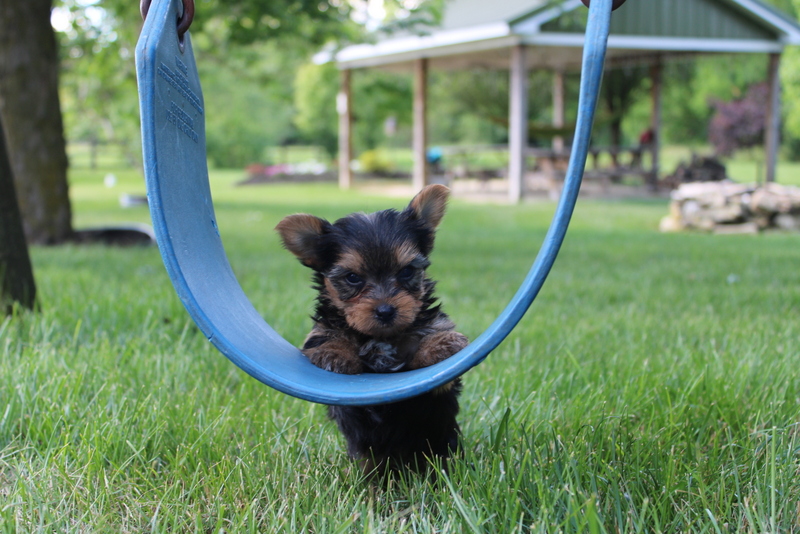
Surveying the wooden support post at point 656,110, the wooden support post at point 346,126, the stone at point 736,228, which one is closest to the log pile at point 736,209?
the stone at point 736,228

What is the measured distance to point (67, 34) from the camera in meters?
11.7

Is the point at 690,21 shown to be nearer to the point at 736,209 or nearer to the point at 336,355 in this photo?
the point at 736,209

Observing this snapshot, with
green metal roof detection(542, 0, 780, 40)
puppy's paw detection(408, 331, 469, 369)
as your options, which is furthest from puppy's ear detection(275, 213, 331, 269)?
green metal roof detection(542, 0, 780, 40)

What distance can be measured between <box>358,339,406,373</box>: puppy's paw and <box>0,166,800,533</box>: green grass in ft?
1.13

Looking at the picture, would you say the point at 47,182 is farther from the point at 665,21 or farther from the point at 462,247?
the point at 665,21

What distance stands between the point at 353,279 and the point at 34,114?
23.8 feet

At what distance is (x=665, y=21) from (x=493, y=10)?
13.7 feet

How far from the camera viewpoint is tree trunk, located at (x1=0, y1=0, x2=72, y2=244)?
7902mm

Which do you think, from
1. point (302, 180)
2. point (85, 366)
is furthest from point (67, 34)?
point (302, 180)

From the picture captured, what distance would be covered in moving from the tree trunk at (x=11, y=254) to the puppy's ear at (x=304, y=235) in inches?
101

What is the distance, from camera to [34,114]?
8.06 meters

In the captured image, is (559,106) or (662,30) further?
(559,106)

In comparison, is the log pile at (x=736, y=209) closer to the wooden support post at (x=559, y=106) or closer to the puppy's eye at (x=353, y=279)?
the wooden support post at (x=559, y=106)

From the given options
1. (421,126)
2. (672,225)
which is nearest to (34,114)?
(672,225)
